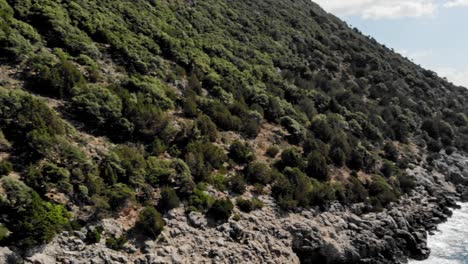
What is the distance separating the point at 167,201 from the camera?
1848cm

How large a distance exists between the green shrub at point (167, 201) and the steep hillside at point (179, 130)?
5 centimetres

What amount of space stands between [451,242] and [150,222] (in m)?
20.2

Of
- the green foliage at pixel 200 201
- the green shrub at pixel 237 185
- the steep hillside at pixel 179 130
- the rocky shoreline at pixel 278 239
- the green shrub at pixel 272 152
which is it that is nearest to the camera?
the rocky shoreline at pixel 278 239

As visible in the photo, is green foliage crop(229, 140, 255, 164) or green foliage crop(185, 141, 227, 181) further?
green foliage crop(229, 140, 255, 164)

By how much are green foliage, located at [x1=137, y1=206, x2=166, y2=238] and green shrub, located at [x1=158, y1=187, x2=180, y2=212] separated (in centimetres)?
99

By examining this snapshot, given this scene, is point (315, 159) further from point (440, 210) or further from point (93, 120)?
point (93, 120)

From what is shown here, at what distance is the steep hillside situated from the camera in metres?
16.7

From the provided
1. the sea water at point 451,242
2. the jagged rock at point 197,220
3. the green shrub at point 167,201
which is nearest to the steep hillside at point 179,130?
the green shrub at point 167,201

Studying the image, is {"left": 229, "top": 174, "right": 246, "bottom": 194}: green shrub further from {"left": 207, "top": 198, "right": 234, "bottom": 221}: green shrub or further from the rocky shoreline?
{"left": 207, "top": 198, "right": 234, "bottom": 221}: green shrub

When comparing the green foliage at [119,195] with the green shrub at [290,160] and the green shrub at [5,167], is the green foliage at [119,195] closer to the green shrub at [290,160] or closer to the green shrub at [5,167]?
the green shrub at [5,167]

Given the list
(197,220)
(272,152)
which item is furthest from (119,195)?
(272,152)

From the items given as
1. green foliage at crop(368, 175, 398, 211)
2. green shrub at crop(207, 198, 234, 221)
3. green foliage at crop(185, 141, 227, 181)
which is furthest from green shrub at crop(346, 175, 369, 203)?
green shrub at crop(207, 198, 234, 221)

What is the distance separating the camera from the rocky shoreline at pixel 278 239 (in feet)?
49.8

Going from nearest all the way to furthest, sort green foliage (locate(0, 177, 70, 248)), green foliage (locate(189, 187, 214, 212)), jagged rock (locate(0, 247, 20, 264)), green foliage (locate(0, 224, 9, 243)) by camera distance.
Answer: jagged rock (locate(0, 247, 20, 264)) < green foliage (locate(0, 224, 9, 243)) < green foliage (locate(0, 177, 70, 248)) < green foliage (locate(189, 187, 214, 212))
